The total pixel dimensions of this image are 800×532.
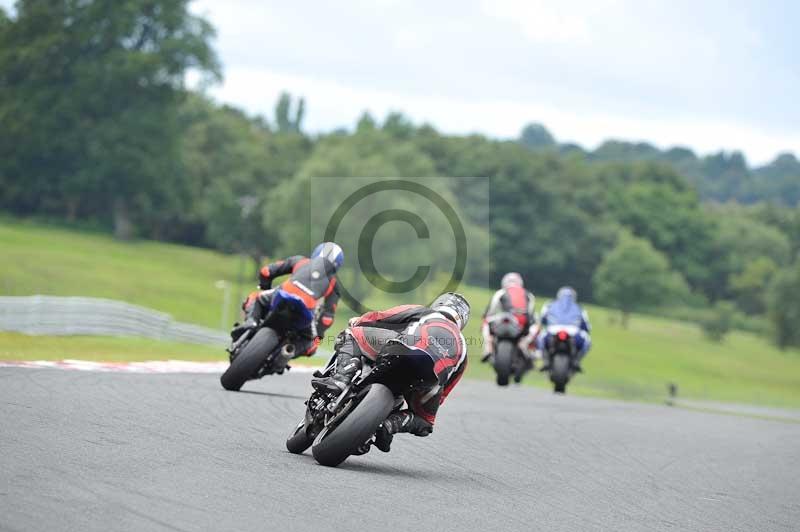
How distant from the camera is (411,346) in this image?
332 inches

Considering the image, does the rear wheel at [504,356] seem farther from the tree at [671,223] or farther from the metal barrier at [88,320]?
the tree at [671,223]

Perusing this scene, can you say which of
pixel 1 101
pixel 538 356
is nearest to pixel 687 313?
pixel 1 101

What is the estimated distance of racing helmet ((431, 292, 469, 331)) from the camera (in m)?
8.84

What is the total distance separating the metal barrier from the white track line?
3.05 m

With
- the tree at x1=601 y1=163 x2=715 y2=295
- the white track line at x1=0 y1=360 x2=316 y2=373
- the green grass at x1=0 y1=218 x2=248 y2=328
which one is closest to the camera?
the white track line at x1=0 y1=360 x2=316 y2=373

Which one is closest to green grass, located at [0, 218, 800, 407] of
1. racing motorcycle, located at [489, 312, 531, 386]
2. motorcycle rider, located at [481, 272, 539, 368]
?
motorcycle rider, located at [481, 272, 539, 368]

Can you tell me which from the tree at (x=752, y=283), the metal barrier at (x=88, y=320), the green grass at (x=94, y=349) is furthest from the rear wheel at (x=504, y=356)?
the tree at (x=752, y=283)

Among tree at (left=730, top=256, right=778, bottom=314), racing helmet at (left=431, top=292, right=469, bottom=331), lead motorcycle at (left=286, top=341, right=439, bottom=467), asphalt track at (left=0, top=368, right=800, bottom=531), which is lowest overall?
tree at (left=730, top=256, right=778, bottom=314)

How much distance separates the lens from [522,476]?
947 cm

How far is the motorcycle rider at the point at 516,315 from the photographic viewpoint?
22.4 m

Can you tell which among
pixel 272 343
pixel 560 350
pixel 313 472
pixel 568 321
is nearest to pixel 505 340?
pixel 560 350

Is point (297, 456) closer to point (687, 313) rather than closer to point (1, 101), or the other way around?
point (1, 101)

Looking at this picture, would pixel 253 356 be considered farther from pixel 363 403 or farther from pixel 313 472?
pixel 313 472

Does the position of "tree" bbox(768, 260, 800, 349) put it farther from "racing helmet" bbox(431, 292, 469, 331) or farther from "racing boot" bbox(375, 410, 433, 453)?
"racing boot" bbox(375, 410, 433, 453)
